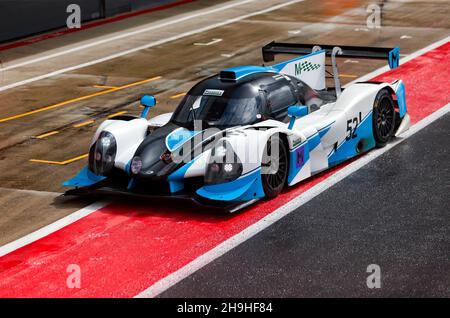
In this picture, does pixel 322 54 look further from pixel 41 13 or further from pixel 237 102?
pixel 41 13

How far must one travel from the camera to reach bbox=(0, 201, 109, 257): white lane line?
12.2 m

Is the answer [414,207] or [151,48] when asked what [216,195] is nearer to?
[414,207]

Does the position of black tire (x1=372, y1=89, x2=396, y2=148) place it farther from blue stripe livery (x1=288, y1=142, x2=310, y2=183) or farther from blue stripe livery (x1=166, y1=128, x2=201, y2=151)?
blue stripe livery (x1=166, y1=128, x2=201, y2=151)

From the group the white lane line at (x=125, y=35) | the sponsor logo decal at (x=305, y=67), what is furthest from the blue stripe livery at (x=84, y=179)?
the white lane line at (x=125, y=35)

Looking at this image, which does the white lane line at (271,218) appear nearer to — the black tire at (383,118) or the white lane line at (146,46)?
the black tire at (383,118)

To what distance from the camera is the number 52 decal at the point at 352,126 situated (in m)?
14.7

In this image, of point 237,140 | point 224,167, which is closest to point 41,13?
point 237,140

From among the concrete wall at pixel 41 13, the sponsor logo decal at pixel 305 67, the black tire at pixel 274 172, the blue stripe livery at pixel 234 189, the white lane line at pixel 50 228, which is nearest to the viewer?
the white lane line at pixel 50 228

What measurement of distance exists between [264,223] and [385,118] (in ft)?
13.1

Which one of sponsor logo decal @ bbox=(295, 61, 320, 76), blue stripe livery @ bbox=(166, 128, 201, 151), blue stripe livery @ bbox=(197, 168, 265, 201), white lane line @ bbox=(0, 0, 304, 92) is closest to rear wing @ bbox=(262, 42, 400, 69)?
sponsor logo decal @ bbox=(295, 61, 320, 76)

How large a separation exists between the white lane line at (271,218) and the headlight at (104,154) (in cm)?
233

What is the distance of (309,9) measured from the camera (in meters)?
30.1

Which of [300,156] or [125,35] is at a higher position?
[300,156]

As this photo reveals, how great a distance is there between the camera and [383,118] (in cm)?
1566
